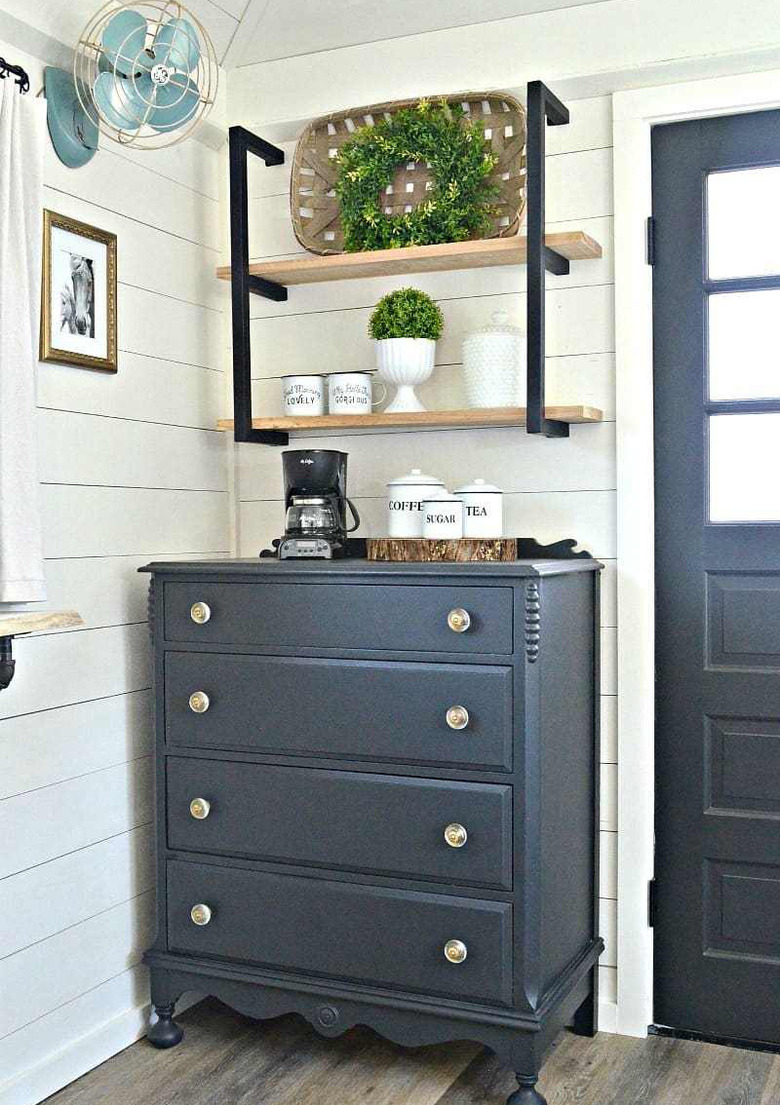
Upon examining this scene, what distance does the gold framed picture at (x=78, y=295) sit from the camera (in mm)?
2359

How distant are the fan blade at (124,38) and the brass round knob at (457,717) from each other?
1431 millimetres

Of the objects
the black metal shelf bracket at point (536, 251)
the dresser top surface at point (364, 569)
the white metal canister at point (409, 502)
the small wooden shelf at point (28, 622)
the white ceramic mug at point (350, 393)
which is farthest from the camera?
the white ceramic mug at point (350, 393)

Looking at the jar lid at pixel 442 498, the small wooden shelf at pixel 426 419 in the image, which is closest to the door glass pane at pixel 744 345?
the small wooden shelf at pixel 426 419

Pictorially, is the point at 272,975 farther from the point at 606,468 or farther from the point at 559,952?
the point at 606,468

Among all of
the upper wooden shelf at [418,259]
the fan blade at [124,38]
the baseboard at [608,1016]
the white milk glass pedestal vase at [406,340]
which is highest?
the fan blade at [124,38]

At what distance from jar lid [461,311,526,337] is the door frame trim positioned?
0.75ft

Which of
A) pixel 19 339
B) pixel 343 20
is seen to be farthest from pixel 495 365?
pixel 19 339

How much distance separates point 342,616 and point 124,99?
1.13 metres

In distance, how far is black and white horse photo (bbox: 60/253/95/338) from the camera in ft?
7.92

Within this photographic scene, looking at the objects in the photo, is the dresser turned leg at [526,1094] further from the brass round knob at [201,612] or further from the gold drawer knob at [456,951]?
the brass round knob at [201,612]

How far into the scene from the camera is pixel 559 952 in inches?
93.7

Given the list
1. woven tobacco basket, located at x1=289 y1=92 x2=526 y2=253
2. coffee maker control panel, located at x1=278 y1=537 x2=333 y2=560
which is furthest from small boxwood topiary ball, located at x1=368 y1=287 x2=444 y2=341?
coffee maker control panel, located at x1=278 y1=537 x2=333 y2=560

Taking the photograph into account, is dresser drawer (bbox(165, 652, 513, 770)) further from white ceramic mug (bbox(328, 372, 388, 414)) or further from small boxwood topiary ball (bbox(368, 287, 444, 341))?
small boxwood topiary ball (bbox(368, 287, 444, 341))

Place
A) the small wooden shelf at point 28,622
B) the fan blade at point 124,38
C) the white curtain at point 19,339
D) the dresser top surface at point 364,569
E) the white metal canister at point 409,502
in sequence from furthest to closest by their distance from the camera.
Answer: the white metal canister at point 409,502, the fan blade at point 124,38, the dresser top surface at point 364,569, the white curtain at point 19,339, the small wooden shelf at point 28,622
